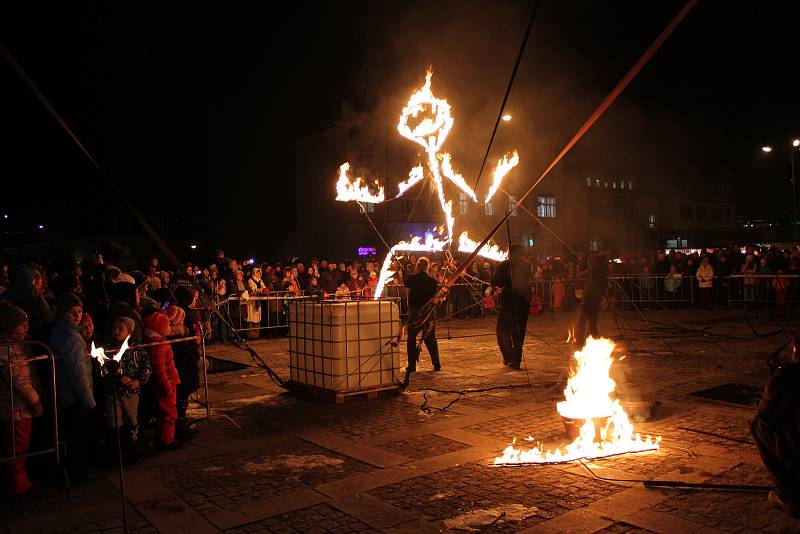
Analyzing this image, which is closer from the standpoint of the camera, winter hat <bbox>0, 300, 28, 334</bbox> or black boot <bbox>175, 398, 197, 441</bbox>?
winter hat <bbox>0, 300, 28, 334</bbox>

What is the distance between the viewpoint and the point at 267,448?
6531 mm

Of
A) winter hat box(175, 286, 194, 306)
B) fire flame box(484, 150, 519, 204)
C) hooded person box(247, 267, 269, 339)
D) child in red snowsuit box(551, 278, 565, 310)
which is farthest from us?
child in red snowsuit box(551, 278, 565, 310)

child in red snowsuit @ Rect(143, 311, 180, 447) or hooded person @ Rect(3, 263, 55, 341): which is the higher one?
hooded person @ Rect(3, 263, 55, 341)

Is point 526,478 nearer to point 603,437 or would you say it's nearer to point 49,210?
point 603,437

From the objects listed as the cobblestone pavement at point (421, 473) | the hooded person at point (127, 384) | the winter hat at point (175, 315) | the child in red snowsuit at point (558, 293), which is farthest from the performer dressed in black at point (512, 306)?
the child in red snowsuit at point (558, 293)

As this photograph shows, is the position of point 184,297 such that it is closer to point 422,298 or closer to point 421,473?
point 421,473

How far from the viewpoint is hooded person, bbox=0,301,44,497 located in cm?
530

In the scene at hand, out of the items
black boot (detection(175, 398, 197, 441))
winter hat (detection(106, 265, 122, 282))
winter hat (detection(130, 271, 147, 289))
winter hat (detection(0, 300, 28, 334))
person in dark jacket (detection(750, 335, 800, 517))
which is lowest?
black boot (detection(175, 398, 197, 441))

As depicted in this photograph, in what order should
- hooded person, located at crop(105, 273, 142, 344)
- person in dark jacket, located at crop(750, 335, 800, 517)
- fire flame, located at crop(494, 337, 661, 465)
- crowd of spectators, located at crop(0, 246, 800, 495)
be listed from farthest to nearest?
hooded person, located at crop(105, 273, 142, 344) < fire flame, located at crop(494, 337, 661, 465) < crowd of spectators, located at crop(0, 246, 800, 495) < person in dark jacket, located at crop(750, 335, 800, 517)

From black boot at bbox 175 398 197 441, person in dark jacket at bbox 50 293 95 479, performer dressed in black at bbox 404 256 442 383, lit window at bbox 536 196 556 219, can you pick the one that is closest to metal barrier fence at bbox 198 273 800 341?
performer dressed in black at bbox 404 256 442 383

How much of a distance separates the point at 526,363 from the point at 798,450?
23.3 ft

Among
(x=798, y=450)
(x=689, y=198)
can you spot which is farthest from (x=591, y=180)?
(x=798, y=450)

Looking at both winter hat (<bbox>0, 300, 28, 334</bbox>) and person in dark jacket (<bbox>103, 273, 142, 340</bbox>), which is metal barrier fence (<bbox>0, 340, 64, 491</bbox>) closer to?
winter hat (<bbox>0, 300, 28, 334</bbox>)

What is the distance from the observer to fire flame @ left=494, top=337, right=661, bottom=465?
5945mm
